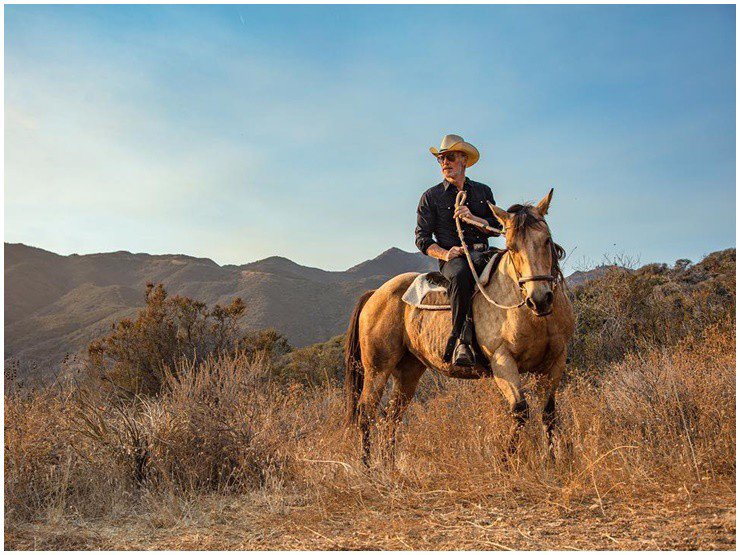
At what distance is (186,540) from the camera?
462cm

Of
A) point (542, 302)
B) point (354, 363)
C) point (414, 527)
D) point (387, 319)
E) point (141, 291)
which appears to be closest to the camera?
point (414, 527)

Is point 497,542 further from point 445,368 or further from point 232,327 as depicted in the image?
point 232,327

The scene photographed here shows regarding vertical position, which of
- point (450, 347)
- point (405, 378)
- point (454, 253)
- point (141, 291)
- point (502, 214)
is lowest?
point (405, 378)

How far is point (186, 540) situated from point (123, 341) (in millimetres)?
12845

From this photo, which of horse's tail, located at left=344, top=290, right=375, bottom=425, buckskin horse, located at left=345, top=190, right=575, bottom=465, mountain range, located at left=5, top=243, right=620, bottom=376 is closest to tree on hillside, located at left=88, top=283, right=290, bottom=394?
horse's tail, located at left=344, top=290, right=375, bottom=425

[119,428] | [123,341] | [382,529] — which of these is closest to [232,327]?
[123,341]

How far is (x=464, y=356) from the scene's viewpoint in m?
5.81

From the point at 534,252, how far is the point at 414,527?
2.32m

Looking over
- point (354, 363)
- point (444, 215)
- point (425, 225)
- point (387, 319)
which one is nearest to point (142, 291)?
point (354, 363)

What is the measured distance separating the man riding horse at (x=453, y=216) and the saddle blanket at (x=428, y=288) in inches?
4.8

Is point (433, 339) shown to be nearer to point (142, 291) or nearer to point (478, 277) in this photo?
point (478, 277)

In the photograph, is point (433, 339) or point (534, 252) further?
point (433, 339)

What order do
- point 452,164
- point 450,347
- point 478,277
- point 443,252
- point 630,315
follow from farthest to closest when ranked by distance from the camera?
point 630,315 < point 452,164 < point 443,252 < point 478,277 < point 450,347

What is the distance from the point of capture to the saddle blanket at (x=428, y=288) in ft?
20.1
